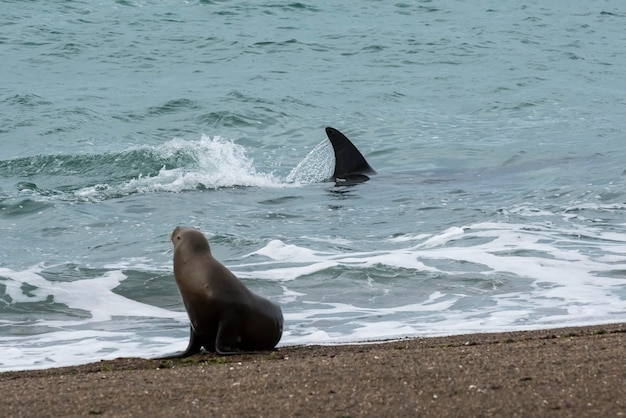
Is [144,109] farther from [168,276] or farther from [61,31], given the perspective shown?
[168,276]

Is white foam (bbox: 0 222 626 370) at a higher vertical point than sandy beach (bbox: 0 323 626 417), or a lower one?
lower

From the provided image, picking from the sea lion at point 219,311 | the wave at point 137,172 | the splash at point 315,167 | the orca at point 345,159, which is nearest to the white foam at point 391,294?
the sea lion at point 219,311

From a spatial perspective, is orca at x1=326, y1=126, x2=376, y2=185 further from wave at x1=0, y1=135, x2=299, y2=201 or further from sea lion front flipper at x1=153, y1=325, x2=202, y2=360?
sea lion front flipper at x1=153, y1=325, x2=202, y2=360

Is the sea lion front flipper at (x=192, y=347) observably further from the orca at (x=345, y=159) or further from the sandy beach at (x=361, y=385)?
the orca at (x=345, y=159)

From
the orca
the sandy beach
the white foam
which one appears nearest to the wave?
the orca

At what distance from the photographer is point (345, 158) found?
1521 cm

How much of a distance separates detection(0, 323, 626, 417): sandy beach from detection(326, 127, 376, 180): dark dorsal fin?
30.0ft

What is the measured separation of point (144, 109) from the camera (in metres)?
21.0

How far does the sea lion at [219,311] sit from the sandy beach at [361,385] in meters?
0.33

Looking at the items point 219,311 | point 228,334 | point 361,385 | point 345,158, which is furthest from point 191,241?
point 345,158

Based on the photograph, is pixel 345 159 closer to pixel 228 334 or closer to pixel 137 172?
pixel 137 172

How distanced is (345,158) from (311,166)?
1149mm

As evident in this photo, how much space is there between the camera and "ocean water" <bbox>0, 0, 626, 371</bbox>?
857 cm

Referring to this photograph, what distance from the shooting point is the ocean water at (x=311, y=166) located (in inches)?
337
